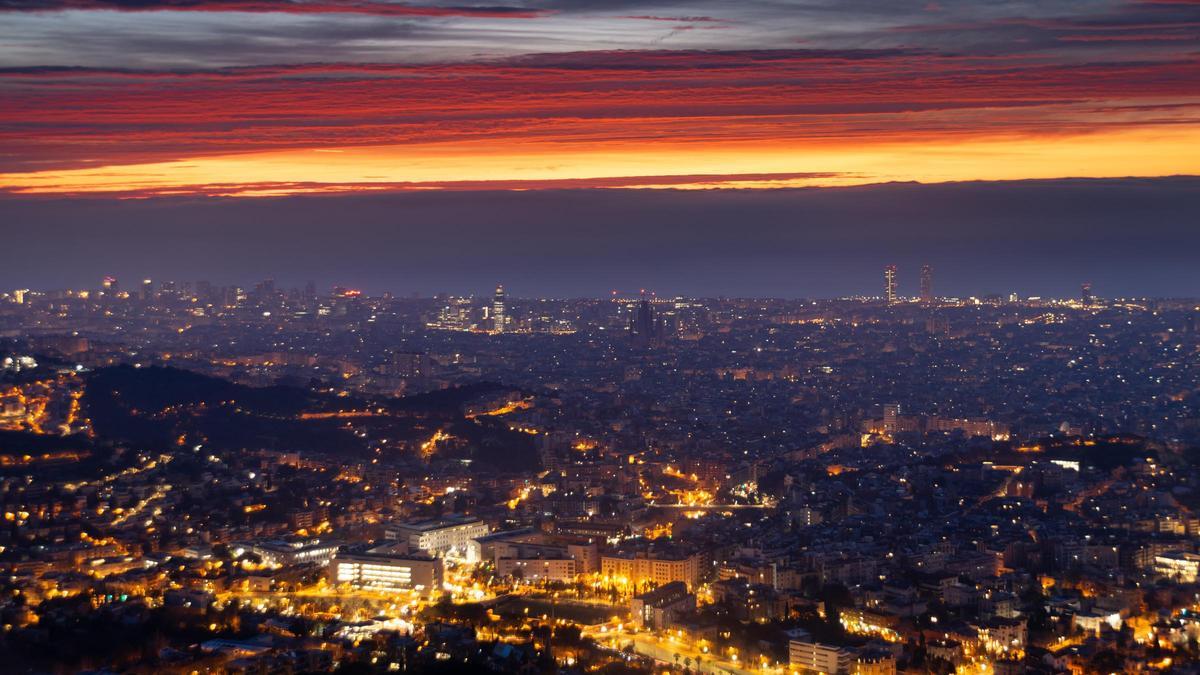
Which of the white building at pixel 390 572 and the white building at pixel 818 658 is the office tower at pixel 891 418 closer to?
the white building at pixel 390 572

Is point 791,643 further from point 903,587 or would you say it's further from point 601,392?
point 601,392

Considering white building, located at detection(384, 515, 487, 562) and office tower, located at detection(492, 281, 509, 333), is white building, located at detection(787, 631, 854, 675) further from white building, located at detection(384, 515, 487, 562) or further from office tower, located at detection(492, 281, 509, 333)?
office tower, located at detection(492, 281, 509, 333)

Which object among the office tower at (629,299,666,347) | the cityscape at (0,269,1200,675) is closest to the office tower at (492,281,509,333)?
the office tower at (629,299,666,347)

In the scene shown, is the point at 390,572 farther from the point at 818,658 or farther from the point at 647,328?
the point at 647,328

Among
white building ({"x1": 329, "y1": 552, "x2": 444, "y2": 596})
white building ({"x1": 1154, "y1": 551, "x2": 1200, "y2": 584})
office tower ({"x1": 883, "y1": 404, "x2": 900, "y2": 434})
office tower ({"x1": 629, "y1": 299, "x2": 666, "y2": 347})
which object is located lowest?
white building ({"x1": 1154, "y1": 551, "x2": 1200, "y2": 584})

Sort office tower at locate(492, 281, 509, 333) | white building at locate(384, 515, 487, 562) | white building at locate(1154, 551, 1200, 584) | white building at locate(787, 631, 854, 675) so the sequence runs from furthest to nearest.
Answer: office tower at locate(492, 281, 509, 333)
white building at locate(384, 515, 487, 562)
white building at locate(1154, 551, 1200, 584)
white building at locate(787, 631, 854, 675)

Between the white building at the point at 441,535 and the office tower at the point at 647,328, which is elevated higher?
the office tower at the point at 647,328

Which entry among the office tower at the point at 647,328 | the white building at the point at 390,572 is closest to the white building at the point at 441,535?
the white building at the point at 390,572

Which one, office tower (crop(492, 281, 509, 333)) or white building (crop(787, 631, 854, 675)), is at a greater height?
office tower (crop(492, 281, 509, 333))

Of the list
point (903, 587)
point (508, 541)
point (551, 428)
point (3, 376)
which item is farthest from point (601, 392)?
point (903, 587)
